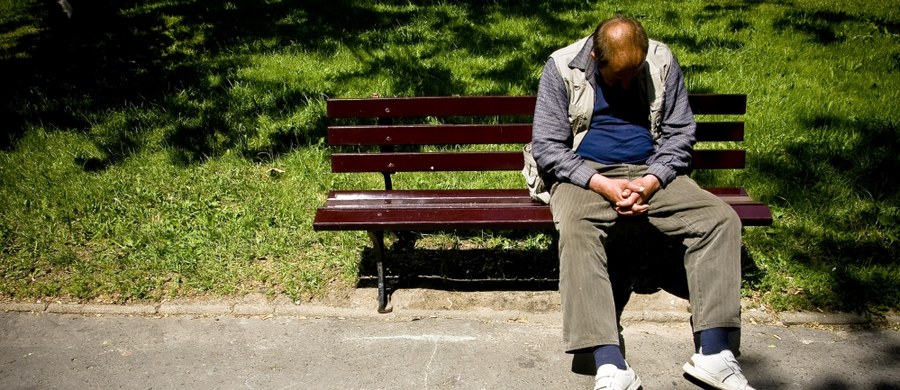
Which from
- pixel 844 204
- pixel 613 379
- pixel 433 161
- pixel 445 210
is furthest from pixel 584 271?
pixel 844 204

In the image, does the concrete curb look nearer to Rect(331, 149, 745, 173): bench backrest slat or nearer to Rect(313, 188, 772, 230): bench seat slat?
Rect(313, 188, 772, 230): bench seat slat

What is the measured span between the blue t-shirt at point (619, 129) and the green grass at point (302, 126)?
0.87 m

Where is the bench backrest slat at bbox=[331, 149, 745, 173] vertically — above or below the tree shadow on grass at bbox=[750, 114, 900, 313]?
above

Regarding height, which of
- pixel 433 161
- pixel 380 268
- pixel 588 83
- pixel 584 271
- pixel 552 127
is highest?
pixel 588 83

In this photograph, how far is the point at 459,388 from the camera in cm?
311

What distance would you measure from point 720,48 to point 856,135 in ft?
5.91

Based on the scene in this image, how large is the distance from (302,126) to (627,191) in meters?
3.03

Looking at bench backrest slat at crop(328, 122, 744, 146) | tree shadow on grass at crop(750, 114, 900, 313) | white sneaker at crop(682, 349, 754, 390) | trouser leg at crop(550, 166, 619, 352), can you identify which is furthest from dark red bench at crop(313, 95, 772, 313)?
white sneaker at crop(682, 349, 754, 390)

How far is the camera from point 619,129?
355 cm

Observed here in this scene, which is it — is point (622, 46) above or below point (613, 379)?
above

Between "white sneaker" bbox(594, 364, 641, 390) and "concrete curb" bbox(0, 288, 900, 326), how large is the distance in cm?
67

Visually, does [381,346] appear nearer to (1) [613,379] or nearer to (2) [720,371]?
(1) [613,379]

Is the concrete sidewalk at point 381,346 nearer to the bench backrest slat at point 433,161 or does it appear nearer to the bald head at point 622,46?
the bench backrest slat at point 433,161

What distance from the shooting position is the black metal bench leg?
11.9 feet
